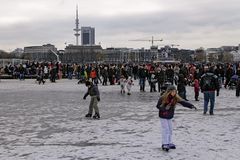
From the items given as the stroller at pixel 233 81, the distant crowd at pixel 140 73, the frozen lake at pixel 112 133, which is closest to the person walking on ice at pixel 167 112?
the frozen lake at pixel 112 133

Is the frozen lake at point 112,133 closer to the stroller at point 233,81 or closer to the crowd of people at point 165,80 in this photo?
the crowd of people at point 165,80

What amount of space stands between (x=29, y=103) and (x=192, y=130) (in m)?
9.99

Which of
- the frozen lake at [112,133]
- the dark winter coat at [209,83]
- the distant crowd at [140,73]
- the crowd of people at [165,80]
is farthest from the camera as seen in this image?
the distant crowd at [140,73]

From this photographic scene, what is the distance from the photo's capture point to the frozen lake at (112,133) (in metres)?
9.69

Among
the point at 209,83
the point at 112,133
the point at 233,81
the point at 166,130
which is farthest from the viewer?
the point at 233,81

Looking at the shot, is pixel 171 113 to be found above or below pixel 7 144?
above

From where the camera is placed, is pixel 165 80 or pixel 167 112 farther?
pixel 165 80

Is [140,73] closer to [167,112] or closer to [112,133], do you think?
[112,133]

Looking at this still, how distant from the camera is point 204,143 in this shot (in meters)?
10.7

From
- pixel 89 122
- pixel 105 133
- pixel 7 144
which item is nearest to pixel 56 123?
pixel 89 122

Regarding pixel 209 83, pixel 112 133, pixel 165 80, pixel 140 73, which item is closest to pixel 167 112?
pixel 112 133

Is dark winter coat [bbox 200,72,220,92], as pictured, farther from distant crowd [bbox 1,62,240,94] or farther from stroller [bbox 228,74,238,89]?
stroller [bbox 228,74,238,89]

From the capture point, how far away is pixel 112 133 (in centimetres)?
1222

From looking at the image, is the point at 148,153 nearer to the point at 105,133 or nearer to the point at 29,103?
the point at 105,133
